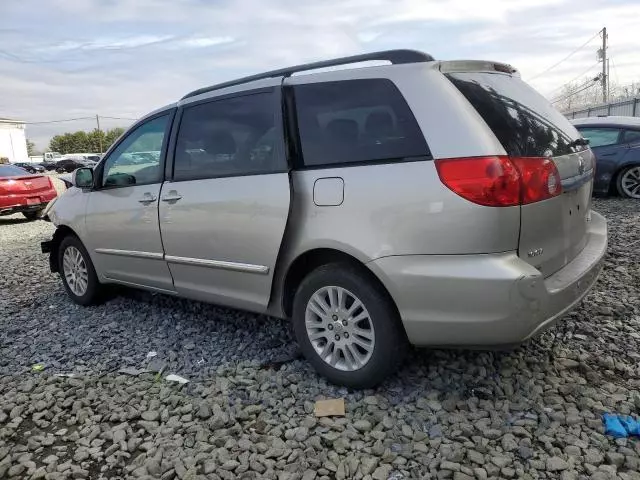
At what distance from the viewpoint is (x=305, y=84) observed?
3.23 metres

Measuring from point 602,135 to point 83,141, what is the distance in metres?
94.3

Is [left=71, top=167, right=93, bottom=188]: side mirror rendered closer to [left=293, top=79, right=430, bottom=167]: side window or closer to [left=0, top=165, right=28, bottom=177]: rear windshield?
[left=293, top=79, right=430, bottom=167]: side window

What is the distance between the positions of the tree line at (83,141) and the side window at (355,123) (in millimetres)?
93966

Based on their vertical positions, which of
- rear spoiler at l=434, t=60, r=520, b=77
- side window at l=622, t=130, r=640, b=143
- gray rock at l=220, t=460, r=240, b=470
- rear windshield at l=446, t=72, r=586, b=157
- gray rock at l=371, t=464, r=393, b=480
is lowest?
gray rock at l=371, t=464, r=393, b=480

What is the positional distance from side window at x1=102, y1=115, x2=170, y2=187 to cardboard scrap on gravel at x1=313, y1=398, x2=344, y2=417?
2134 mm

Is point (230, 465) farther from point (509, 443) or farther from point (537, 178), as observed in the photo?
point (537, 178)

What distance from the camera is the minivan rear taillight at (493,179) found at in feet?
8.18

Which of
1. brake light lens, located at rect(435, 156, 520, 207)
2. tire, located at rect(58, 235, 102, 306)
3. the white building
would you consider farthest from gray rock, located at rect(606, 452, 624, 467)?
the white building

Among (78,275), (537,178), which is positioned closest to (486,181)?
(537,178)

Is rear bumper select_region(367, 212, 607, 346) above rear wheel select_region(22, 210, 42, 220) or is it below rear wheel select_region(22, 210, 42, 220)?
above

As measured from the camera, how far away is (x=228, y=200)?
3.45 metres

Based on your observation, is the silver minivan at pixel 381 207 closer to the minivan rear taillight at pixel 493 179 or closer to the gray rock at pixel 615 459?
the minivan rear taillight at pixel 493 179

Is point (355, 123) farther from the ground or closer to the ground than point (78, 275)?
farther from the ground

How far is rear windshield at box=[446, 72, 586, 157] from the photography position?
2674mm
